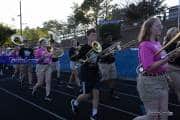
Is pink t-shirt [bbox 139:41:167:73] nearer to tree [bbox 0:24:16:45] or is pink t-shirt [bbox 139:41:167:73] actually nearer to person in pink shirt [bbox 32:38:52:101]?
person in pink shirt [bbox 32:38:52:101]

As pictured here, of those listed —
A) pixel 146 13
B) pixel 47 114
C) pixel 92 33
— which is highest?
pixel 146 13

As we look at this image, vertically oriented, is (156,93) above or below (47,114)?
above

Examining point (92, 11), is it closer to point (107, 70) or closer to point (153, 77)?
point (107, 70)

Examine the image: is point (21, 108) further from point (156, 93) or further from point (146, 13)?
point (146, 13)

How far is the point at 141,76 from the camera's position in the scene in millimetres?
7203

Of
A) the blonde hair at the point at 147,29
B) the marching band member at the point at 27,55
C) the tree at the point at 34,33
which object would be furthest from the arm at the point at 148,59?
the tree at the point at 34,33

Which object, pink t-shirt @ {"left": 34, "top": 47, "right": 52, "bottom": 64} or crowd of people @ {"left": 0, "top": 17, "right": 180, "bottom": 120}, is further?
pink t-shirt @ {"left": 34, "top": 47, "right": 52, "bottom": 64}

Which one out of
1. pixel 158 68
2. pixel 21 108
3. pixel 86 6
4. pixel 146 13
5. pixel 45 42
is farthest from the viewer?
pixel 86 6

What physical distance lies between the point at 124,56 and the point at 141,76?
1588 centimetres

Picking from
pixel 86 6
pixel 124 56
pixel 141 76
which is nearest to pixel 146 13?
pixel 86 6

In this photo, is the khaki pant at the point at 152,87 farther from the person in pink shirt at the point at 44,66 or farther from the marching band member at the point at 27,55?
the marching band member at the point at 27,55

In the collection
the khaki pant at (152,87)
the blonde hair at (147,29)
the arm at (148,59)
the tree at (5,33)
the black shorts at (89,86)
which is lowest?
the black shorts at (89,86)

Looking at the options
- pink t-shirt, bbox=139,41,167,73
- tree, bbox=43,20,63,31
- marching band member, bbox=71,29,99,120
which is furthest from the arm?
tree, bbox=43,20,63,31

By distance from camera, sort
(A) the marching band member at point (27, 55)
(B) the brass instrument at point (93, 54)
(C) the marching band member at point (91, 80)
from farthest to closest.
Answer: (A) the marching band member at point (27, 55) → (B) the brass instrument at point (93, 54) → (C) the marching band member at point (91, 80)
